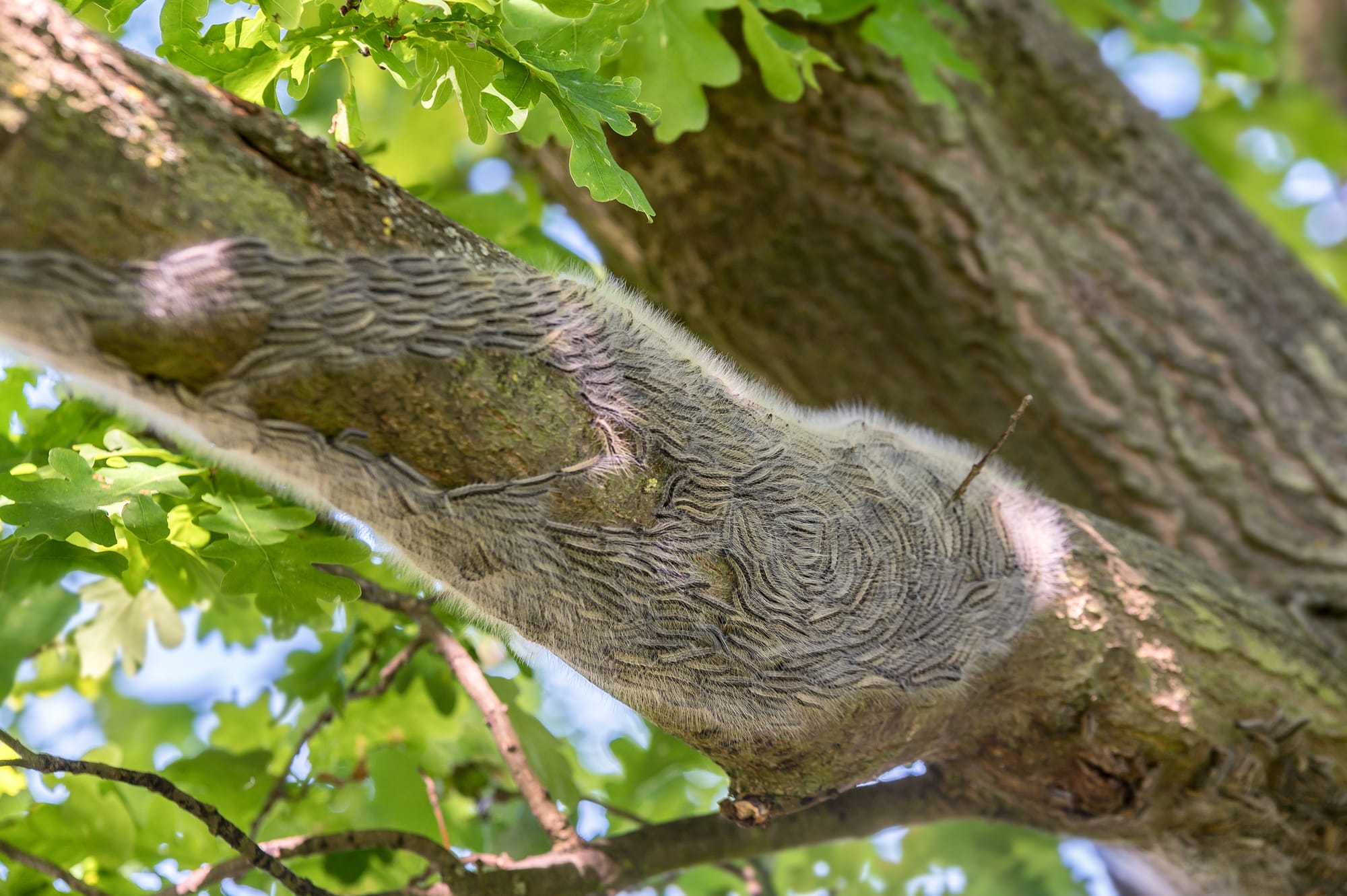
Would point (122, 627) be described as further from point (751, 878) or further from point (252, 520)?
point (751, 878)

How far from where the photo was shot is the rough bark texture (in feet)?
8.27

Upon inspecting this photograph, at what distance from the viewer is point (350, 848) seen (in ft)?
5.96

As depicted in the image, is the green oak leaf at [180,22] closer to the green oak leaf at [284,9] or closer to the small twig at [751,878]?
the green oak leaf at [284,9]

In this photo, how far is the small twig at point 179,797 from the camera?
1537mm

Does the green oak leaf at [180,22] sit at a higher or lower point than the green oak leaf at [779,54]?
lower

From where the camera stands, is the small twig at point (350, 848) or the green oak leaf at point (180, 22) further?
the small twig at point (350, 848)

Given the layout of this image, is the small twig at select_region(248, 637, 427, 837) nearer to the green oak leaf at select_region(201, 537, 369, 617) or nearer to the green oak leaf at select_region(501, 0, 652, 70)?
the green oak leaf at select_region(201, 537, 369, 617)

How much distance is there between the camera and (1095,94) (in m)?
2.75

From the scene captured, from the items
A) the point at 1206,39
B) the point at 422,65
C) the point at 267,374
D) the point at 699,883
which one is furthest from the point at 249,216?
the point at 1206,39

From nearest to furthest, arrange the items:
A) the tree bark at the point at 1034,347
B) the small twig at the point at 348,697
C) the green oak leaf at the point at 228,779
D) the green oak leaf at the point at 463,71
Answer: the tree bark at the point at 1034,347 → the green oak leaf at the point at 463,71 → the small twig at the point at 348,697 → the green oak leaf at the point at 228,779

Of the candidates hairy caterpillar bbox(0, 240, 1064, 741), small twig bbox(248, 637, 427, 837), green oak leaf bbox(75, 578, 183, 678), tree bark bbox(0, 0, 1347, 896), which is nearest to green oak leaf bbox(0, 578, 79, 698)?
green oak leaf bbox(75, 578, 183, 678)

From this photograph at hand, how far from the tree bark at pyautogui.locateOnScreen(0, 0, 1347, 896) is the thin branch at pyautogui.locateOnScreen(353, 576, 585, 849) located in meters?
0.14

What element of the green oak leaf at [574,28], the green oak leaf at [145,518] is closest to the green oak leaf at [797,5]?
the green oak leaf at [574,28]

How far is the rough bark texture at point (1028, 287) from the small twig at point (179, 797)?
1.69 meters
